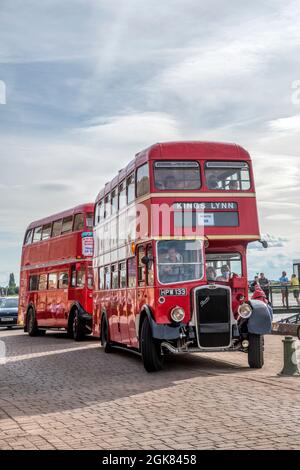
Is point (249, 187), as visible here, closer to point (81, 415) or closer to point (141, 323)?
point (141, 323)

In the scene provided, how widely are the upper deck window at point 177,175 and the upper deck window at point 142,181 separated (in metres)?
0.27

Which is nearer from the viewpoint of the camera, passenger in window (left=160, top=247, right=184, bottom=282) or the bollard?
the bollard

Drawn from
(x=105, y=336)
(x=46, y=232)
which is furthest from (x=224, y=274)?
(x=46, y=232)

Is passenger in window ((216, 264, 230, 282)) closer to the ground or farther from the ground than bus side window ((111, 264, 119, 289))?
closer to the ground

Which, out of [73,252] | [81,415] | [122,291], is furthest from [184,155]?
[73,252]

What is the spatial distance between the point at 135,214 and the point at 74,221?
400 inches

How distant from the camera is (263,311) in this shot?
14.8 metres

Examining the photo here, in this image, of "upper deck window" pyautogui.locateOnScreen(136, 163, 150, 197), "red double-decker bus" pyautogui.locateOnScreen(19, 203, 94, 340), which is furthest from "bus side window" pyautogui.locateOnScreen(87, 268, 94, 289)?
"upper deck window" pyautogui.locateOnScreen(136, 163, 150, 197)

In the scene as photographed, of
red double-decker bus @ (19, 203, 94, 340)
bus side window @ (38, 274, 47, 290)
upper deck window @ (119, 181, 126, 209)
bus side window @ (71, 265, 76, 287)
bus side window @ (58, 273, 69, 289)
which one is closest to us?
upper deck window @ (119, 181, 126, 209)

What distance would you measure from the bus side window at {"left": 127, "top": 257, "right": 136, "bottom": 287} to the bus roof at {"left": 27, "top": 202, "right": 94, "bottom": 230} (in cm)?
840

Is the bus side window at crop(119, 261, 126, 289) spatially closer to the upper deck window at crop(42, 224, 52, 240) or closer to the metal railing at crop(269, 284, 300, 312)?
the upper deck window at crop(42, 224, 52, 240)

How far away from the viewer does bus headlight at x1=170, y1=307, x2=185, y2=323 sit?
14414 mm

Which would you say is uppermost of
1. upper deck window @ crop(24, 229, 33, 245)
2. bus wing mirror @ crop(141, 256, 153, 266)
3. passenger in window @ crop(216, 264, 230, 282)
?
upper deck window @ crop(24, 229, 33, 245)

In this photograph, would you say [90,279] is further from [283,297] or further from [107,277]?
[283,297]
